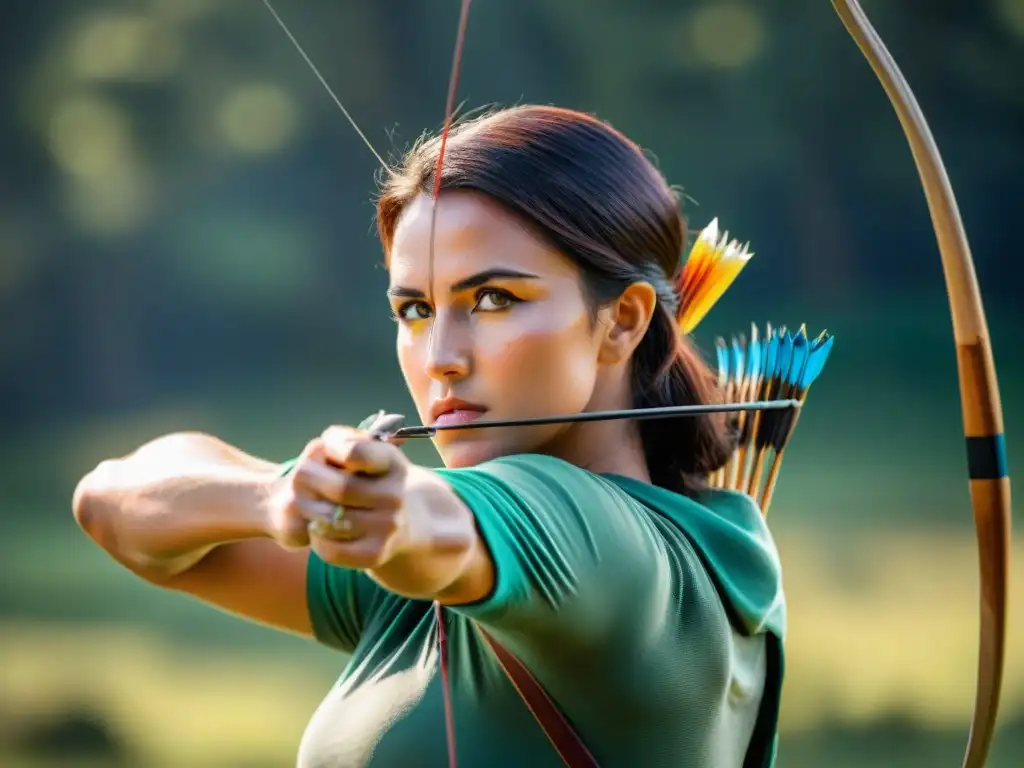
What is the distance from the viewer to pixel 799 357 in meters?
1.45

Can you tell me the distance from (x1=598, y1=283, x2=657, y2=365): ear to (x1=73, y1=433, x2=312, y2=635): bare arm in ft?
1.05

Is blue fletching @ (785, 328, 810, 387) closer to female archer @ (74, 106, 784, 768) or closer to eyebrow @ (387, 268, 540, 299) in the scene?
female archer @ (74, 106, 784, 768)

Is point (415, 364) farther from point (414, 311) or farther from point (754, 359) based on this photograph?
point (754, 359)

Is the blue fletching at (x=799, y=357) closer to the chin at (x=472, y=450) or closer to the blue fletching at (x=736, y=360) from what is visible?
the blue fletching at (x=736, y=360)

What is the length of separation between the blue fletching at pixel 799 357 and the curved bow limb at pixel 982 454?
0.16 metres

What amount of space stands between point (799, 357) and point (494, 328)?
43 centimetres

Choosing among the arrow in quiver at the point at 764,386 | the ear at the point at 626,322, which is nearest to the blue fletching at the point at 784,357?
the arrow in quiver at the point at 764,386

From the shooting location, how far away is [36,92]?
4.56 m

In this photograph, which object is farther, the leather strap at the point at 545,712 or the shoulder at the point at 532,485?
the leather strap at the point at 545,712

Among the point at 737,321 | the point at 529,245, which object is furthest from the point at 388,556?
the point at 737,321

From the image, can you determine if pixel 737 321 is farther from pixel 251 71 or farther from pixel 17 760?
pixel 17 760

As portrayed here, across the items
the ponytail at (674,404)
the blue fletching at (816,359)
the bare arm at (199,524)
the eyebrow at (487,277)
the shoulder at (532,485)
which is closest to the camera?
the shoulder at (532,485)

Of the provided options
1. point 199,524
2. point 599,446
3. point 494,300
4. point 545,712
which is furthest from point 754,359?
point 199,524

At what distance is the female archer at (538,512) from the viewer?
1.00m
